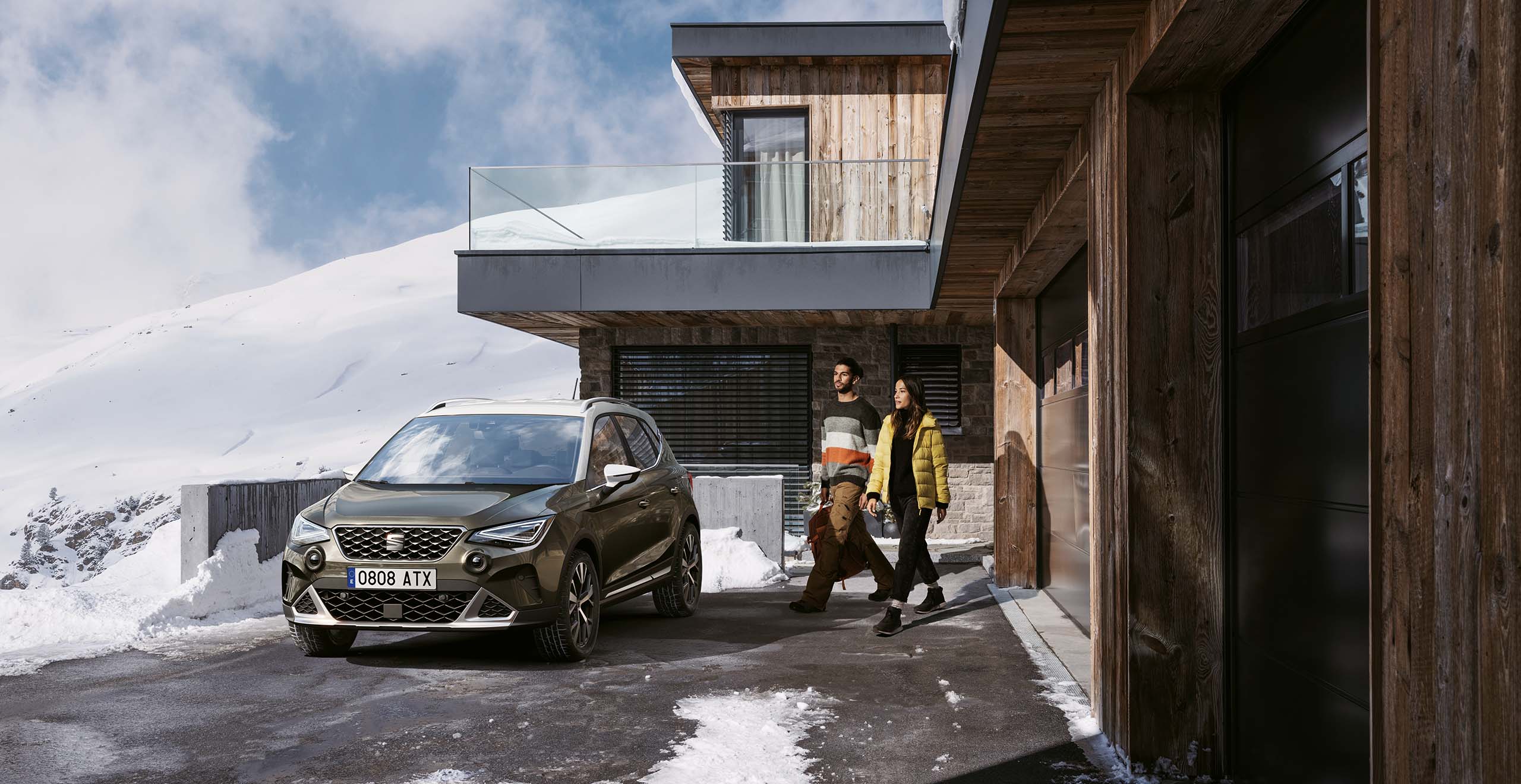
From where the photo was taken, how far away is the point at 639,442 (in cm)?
938

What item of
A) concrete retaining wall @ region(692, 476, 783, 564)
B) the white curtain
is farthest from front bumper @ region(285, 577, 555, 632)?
the white curtain

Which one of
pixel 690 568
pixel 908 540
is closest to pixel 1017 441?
pixel 908 540

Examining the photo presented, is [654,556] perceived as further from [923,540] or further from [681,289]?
[681,289]

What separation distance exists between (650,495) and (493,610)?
208 centimetres

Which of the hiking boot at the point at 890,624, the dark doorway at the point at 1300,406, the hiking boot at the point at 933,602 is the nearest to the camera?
the dark doorway at the point at 1300,406

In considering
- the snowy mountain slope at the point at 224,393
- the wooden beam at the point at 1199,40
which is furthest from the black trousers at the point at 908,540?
the snowy mountain slope at the point at 224,393

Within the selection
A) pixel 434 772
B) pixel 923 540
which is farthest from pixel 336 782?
pixel 923 540

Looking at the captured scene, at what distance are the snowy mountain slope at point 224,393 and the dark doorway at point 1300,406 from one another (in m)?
42.6

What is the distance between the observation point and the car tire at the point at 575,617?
7375 millimetres

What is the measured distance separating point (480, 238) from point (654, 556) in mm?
7386

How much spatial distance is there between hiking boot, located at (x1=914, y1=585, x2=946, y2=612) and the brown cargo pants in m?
0.31

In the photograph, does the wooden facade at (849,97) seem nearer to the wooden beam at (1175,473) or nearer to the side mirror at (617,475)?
the side mirror at (617,475)

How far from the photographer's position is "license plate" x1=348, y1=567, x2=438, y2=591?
7062 millimetres

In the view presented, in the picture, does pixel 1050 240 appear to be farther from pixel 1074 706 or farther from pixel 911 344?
pixel 911 344
